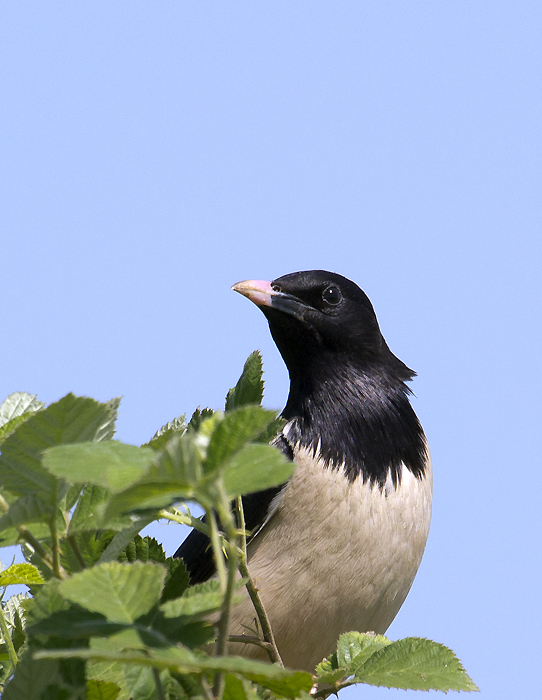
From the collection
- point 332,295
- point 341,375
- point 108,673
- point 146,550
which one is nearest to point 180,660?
point 108,673

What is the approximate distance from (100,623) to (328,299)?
14.4ft

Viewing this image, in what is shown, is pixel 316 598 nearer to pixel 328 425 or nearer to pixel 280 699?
pixel 328 425

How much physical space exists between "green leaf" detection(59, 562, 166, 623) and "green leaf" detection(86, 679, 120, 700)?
1.27ft

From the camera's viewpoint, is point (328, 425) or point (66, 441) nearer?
point (66, 441)

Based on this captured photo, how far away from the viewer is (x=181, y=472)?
93cm

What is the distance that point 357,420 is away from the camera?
4992mm

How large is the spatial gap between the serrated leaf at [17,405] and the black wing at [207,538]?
9.48 ft

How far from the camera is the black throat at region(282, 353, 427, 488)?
4660mm

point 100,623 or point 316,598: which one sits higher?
point 100,623

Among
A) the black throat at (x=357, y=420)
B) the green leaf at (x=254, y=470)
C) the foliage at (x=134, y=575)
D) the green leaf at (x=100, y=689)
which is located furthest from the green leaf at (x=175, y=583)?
the black throat at (x=357, y=420)

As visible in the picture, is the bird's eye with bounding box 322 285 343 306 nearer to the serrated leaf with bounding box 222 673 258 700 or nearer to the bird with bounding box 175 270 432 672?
the bird with bounding box 175 270 432 672

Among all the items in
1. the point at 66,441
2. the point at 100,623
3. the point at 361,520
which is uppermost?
the point at 66,441

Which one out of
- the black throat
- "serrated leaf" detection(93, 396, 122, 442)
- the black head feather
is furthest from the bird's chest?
"serrated leaf" detection(93, 396, 122, 442)

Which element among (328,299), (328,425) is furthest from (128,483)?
(328,299)
